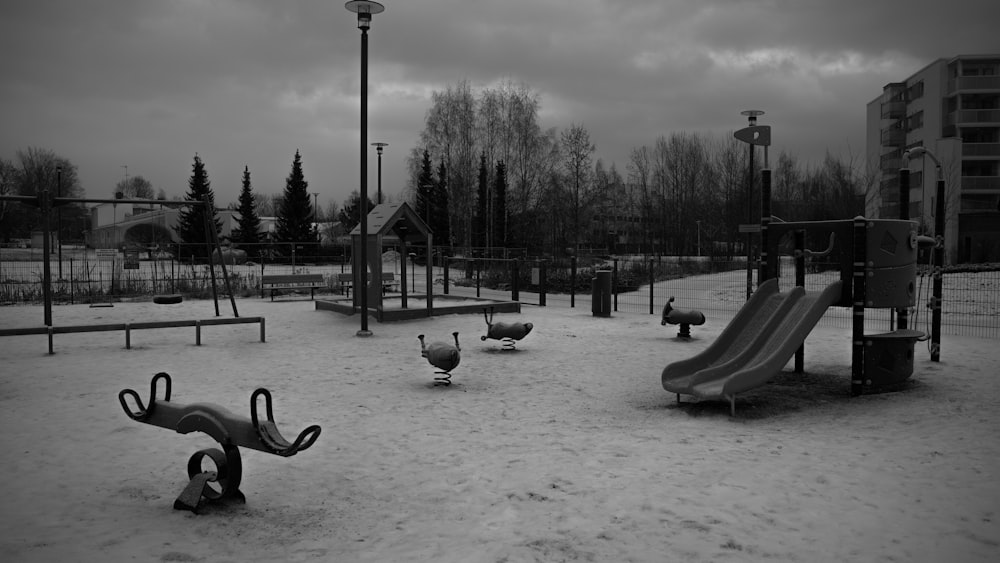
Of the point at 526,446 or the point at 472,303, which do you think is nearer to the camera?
the point at 526,446

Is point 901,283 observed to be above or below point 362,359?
above

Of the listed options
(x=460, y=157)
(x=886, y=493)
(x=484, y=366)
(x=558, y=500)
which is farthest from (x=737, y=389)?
(x=460, y=157)

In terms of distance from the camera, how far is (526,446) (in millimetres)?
6305

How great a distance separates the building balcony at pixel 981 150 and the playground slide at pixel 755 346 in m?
50.0

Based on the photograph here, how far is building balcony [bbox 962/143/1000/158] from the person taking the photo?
48.6 m

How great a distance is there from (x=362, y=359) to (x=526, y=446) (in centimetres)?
532

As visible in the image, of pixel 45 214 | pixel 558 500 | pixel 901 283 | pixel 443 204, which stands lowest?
pixel 558 500

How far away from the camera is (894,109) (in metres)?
58.1

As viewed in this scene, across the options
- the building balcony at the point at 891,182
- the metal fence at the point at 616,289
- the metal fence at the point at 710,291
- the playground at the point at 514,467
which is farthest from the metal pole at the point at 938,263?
the building balcony at the point at 891,182

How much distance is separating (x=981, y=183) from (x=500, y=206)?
33.7 meters

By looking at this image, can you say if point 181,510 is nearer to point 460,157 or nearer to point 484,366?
point 484,366

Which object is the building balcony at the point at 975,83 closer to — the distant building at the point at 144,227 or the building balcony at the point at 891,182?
the building balcony at the point at 891,182

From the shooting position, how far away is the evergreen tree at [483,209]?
50125 mm

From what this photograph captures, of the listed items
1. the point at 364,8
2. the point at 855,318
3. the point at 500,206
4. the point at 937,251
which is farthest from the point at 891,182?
the point at 855,318
